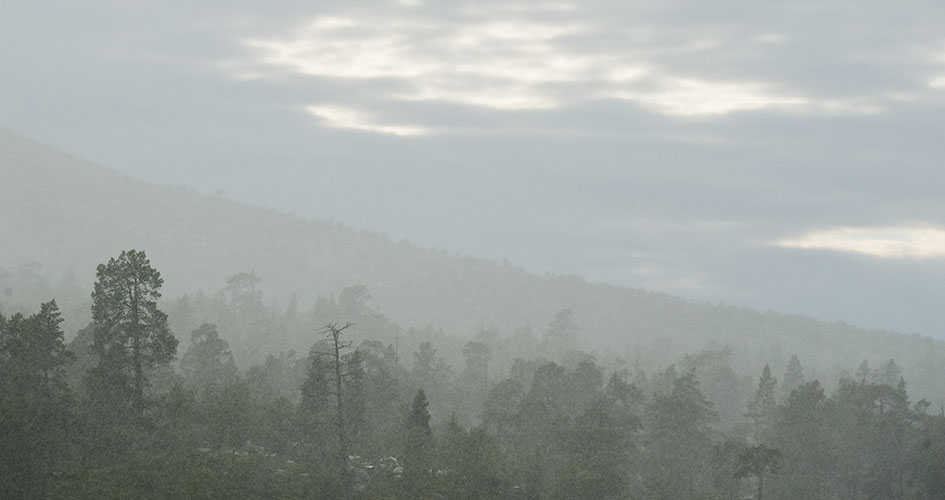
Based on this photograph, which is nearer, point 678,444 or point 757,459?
point 757,459

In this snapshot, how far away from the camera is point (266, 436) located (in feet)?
339

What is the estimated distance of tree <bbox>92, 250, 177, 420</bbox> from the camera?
79.6m

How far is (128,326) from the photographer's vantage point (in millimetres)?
80188

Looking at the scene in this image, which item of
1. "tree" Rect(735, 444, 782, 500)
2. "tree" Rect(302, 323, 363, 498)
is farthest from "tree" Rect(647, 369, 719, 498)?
"tree" Rect(302, 323, 363, 498)

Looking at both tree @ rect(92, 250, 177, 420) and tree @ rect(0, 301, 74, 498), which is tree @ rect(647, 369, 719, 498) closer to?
tree @ rect(92, 250, 177, 420)

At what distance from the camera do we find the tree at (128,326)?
79.6 metres

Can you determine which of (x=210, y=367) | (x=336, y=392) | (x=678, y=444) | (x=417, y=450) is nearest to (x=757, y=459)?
(x=678, y=444)

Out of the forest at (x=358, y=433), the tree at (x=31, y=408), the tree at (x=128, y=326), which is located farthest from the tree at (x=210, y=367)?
the tree at (x=128, y=326)

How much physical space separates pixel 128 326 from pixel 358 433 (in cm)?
3571

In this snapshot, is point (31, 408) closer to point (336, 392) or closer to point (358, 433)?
point (336, 392)

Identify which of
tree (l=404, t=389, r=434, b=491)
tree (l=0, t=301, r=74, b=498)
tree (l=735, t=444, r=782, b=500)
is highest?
tree (l=0, t=301, r=74, b=498)

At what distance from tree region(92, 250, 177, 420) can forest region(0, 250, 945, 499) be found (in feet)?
0.50

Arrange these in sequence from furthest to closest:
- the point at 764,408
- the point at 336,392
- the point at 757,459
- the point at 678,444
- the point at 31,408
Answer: the point at 764,408
the point at 678,444
the point at 757,459
the point at 336,392
the point at 31,408

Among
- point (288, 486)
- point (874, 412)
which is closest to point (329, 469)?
point (288, 486)
